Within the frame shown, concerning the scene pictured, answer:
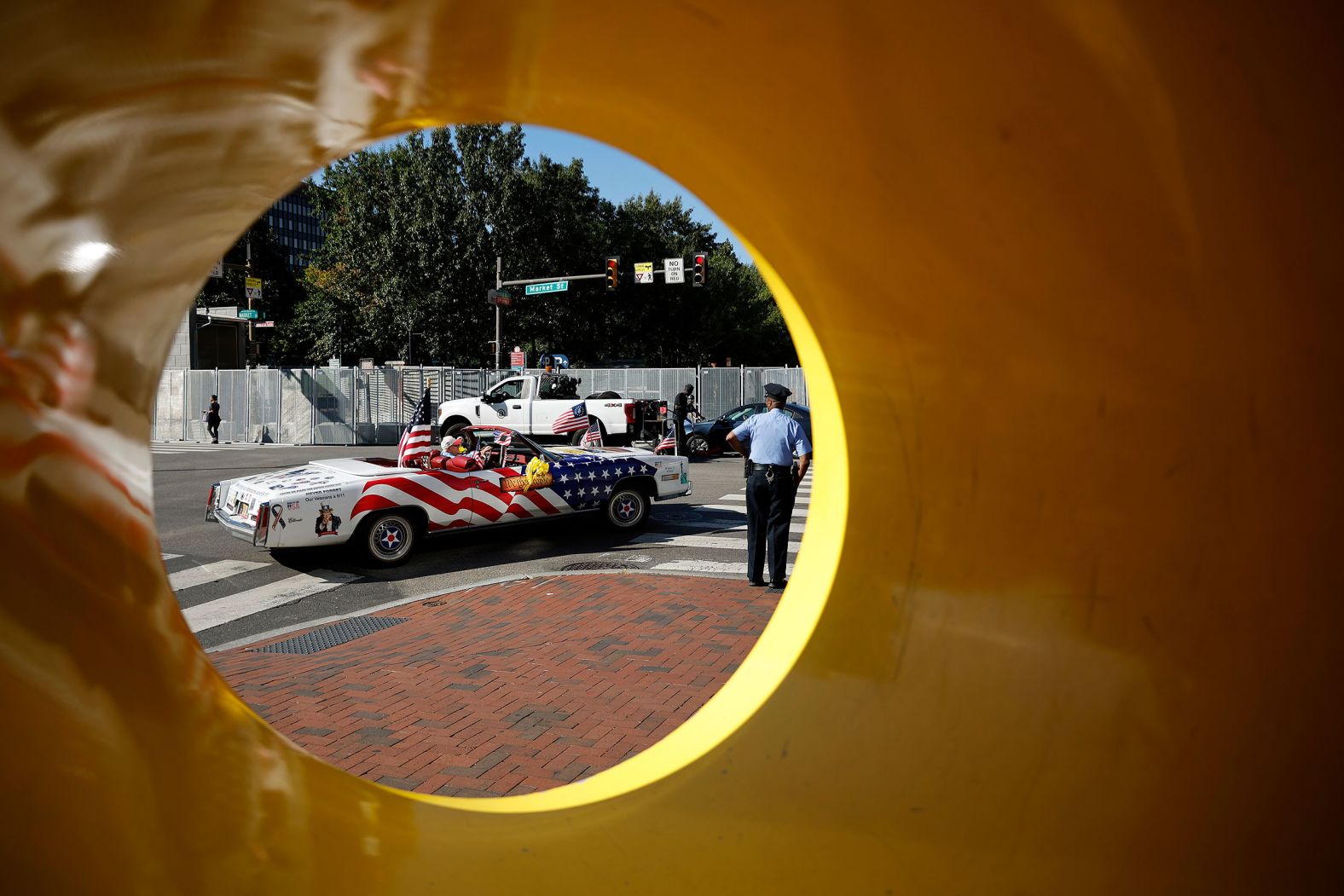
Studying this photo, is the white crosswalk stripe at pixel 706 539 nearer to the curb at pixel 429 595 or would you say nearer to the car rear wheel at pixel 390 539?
the curb at pixel 429 595

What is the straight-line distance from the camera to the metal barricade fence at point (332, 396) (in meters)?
29.4

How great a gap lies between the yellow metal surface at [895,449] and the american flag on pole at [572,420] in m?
21.1

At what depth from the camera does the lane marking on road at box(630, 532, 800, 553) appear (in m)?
10.1

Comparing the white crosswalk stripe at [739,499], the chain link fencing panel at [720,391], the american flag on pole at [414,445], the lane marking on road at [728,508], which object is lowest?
the lane marking on road at [728,508]

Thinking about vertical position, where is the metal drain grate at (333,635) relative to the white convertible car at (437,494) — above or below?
below

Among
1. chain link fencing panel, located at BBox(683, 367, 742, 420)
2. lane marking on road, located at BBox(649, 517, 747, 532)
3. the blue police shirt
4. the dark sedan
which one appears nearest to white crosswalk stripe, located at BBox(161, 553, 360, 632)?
the blue police shirt

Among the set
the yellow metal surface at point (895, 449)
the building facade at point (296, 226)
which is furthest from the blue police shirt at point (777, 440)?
the building facade at point (296, 226)

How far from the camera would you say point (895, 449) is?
2334 millimetres

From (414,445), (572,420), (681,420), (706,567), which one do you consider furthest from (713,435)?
(706,567)

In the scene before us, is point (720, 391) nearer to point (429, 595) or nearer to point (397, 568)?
point (397, 568)

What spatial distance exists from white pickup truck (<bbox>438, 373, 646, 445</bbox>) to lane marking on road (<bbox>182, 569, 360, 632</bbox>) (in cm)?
1437

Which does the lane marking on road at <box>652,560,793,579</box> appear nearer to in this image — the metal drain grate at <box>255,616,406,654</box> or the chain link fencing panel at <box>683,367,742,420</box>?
the metal drain grate at <box>255,616,406,654</box>

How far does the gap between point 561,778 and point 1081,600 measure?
2508 millimetres

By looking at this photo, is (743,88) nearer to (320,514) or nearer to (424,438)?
(320,514)
